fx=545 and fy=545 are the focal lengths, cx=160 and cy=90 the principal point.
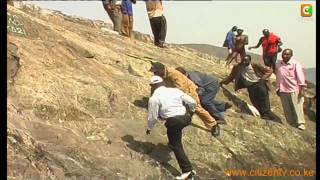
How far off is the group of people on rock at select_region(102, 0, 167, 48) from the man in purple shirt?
4.13 m

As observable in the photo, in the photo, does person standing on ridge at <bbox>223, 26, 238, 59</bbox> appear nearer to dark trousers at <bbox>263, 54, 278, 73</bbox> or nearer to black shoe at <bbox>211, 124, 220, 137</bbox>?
dark trousers at <bbox>263, 54, 278, 73</bbox>

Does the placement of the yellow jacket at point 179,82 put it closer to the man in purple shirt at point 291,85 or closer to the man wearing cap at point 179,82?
the man wearing cap at point 179,82

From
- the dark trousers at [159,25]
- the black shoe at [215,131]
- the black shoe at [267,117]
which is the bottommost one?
the black shoe at [267,117]

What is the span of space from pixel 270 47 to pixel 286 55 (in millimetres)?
2706

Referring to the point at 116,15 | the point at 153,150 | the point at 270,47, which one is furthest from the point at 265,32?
the point at 153,150

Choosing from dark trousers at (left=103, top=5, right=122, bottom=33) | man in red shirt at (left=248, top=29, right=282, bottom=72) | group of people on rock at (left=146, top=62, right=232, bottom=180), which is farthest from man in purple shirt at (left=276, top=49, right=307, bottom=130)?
dark trousers at (left=103, top=5, right=122, bottom=33)

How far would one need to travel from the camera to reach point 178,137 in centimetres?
901

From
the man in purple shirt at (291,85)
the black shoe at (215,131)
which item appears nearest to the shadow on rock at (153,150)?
the black shoe at (215,131)

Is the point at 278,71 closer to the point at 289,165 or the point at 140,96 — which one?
the point at 289,165

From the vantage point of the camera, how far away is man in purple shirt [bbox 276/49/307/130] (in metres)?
13.0

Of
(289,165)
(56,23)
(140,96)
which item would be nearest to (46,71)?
(140,96)

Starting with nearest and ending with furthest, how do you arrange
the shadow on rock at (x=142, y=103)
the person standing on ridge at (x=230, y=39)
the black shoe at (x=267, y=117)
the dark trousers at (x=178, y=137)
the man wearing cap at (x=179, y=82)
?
1. the dark trousers at (x=178, y=137)
2. the man wearing cap at (x=179, y=82)
3. the shadow on rock at (x=142, y=103)
4. the black shoe at (x=267, y=117)
5. the person standing on ridge at (x=230, y=39)

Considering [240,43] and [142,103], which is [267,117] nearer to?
[142,103]

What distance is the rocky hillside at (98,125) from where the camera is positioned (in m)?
8.58
